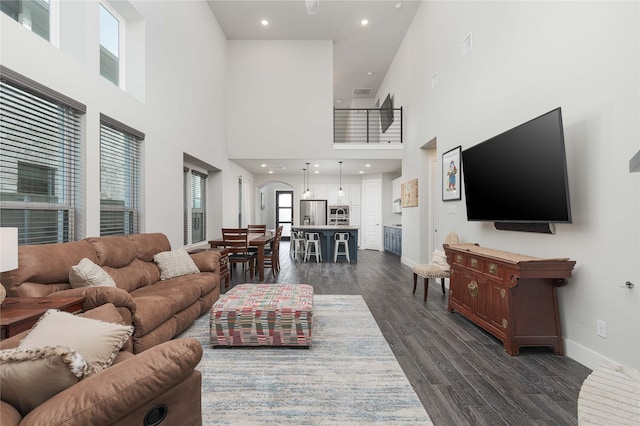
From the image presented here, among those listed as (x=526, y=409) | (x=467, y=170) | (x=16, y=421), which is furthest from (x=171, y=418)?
(x=467, y=170)

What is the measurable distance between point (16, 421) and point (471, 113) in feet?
15.4

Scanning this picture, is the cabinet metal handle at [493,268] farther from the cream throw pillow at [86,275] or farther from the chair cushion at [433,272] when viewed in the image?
the cream throw pillow at [86,275]

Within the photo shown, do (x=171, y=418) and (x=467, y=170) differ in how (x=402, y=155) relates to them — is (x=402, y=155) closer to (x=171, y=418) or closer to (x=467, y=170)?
(x=467, y=170)

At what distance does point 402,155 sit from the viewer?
743cm

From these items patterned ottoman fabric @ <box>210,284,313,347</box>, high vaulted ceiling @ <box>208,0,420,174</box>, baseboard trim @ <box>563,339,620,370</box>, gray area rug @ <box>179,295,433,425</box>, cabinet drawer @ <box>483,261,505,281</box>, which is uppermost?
high vaulted ceiling @ <box>208,0,420,174</box>

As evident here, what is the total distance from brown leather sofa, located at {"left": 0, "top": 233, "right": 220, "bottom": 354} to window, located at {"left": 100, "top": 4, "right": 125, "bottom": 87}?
79.3 inches

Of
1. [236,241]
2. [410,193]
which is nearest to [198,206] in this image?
[236,241]

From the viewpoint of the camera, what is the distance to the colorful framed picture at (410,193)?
635 cm

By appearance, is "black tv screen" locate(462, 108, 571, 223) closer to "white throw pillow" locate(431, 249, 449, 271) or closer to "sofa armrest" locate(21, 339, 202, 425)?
"white throw pillow" locate(431, 249, 449, 271)

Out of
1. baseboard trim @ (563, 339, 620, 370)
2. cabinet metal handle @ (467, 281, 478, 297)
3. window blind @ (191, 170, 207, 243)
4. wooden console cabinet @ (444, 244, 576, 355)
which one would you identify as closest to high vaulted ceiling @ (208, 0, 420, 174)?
window blind @ (191, 170, 207, 243)

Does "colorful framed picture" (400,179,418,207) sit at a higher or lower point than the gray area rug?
higher

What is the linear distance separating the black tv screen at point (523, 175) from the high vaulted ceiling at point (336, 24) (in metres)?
4.44

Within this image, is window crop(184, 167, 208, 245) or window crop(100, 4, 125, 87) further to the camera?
A: window crop(184, 167, 208, 245)

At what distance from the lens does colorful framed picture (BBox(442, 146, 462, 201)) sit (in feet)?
14.3
